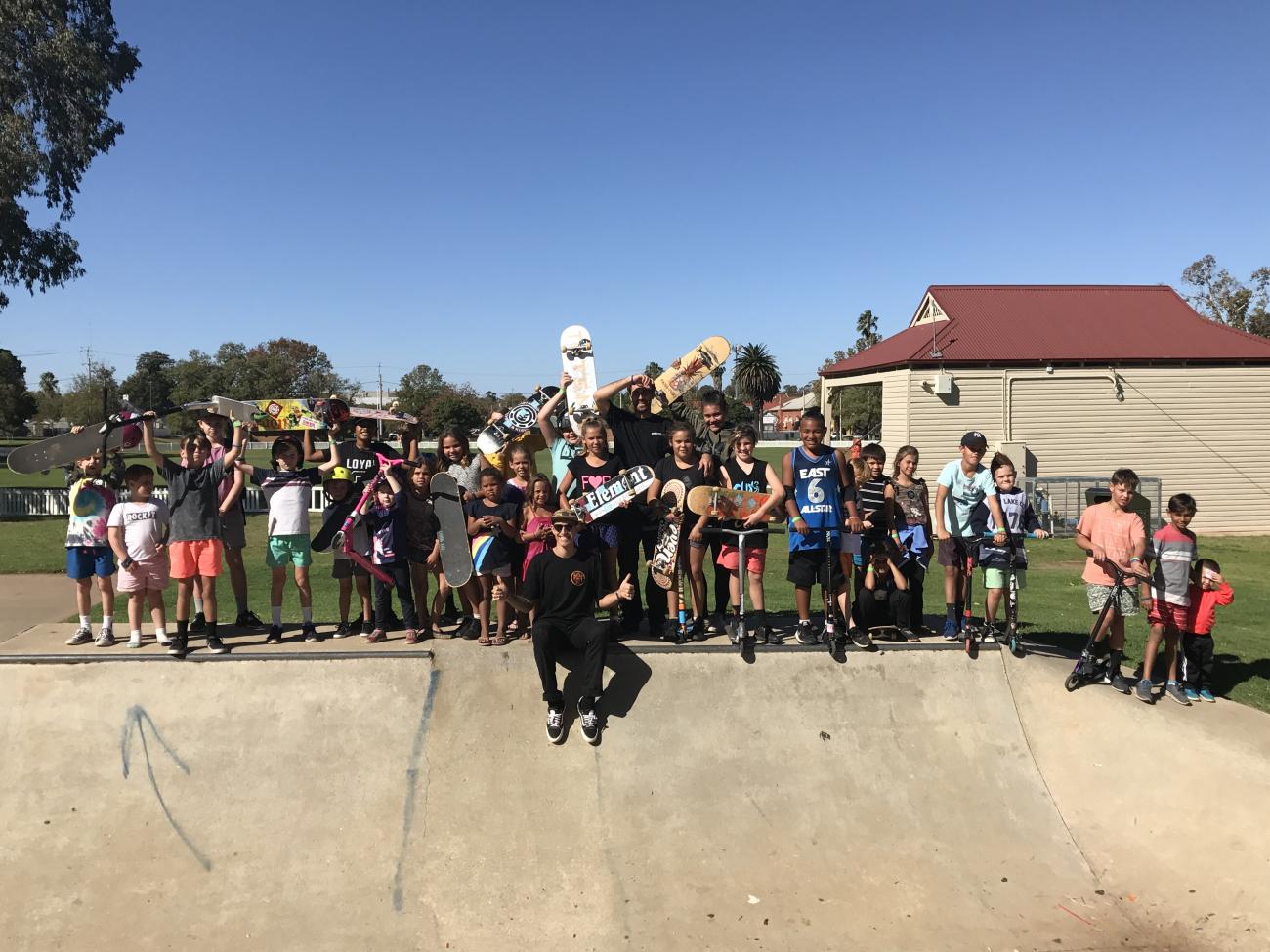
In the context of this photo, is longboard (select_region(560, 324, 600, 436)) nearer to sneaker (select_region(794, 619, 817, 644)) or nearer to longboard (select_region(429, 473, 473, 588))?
longboard (select_region(429, 473, 473, 588))

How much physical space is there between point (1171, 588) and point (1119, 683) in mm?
818

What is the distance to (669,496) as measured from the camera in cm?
620

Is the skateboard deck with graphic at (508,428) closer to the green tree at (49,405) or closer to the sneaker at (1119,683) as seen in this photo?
the sneaker at (1119,683)

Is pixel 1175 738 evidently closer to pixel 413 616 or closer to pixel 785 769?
pixel 785 769

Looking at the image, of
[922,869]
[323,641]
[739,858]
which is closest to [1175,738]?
[922,869]

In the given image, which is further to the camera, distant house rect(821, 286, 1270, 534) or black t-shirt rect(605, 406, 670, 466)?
distant house rect(821, 286, 1270, 534)

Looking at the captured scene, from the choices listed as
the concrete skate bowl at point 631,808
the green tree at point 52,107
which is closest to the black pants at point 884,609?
the concrete skate bowl at point 631,808

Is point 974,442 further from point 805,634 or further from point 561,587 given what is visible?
point 561,587

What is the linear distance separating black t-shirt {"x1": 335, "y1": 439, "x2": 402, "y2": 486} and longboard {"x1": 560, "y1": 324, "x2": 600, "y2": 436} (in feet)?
5.25

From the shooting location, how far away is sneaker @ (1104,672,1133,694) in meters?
6.08

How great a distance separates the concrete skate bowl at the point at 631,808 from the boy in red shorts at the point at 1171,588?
1.28 feet

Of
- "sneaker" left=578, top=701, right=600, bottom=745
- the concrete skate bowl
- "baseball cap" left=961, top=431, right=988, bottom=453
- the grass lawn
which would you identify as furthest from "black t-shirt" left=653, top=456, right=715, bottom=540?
the grass lawn

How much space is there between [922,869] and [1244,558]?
1599 cm

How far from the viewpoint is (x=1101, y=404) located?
21.4 metres
